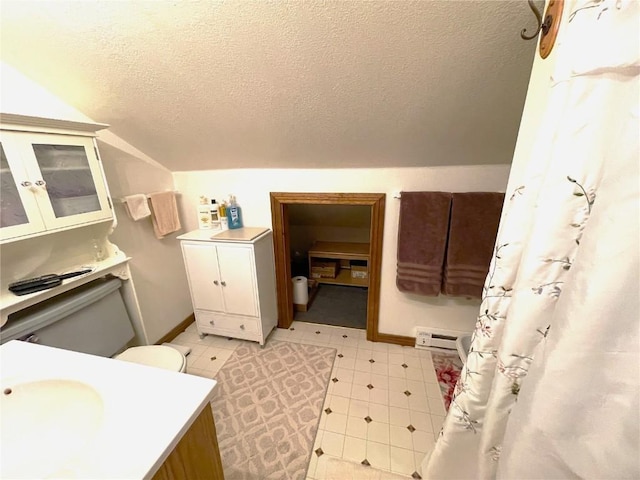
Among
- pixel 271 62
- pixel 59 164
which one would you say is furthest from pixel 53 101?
pixel 271 62

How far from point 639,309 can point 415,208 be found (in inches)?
52.8

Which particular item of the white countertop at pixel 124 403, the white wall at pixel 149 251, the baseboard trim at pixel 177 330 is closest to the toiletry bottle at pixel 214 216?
the white wall at pixel 149 251

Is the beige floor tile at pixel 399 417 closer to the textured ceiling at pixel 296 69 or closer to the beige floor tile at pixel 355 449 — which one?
the beige floor tile at pixel 355 449

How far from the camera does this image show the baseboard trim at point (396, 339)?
82.8 inches

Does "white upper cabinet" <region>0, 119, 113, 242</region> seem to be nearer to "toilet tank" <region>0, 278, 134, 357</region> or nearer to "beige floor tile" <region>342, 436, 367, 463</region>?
"toilet tank" <region>0, 278, 134, 357</region>

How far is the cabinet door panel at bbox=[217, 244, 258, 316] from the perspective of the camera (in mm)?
1839

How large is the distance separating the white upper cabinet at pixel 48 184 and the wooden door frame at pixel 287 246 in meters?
1.09

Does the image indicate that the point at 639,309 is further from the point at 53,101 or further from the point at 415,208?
the point at 53,101

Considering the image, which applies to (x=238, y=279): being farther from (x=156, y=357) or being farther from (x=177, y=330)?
(x=177, y=330)

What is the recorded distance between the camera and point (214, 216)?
6.96 ft

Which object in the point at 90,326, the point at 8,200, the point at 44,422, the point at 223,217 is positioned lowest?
the point at 90,326

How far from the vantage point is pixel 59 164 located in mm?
1178

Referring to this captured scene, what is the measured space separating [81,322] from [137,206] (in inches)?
33.1

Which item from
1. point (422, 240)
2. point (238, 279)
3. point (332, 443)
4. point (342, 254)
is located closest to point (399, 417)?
point (332, 443)
